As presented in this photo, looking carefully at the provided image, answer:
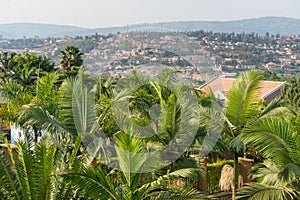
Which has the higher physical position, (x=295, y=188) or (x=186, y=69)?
(x=186, y=69)

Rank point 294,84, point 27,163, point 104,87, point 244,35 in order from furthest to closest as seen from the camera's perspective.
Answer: point 244,35
point 294,84
point 104,87
point 27,163

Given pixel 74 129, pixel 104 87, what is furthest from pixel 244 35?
pixel 74 129

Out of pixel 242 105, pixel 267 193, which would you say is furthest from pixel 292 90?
pixel 267 193

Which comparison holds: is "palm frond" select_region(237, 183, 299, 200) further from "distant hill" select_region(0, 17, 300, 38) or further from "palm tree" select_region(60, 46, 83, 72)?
"palm tree" select_region(60, 46, 83, 72)

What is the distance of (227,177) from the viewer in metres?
11.1

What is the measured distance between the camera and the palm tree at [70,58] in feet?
104

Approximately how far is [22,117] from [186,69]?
398 cm

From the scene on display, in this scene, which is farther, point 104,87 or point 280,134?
point 104,87

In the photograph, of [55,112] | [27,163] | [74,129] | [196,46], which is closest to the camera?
[27,163]

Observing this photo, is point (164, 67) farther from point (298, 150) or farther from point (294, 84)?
point (294, 84)

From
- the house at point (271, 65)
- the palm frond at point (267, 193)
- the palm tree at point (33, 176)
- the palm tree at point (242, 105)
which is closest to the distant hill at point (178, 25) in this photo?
the palm tree at point (242, 105)

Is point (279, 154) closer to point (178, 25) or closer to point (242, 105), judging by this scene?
point (242, 105)

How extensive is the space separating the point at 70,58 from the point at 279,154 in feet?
82.7

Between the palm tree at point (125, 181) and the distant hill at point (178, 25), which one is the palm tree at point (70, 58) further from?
the palm tree at point (125, 181)
